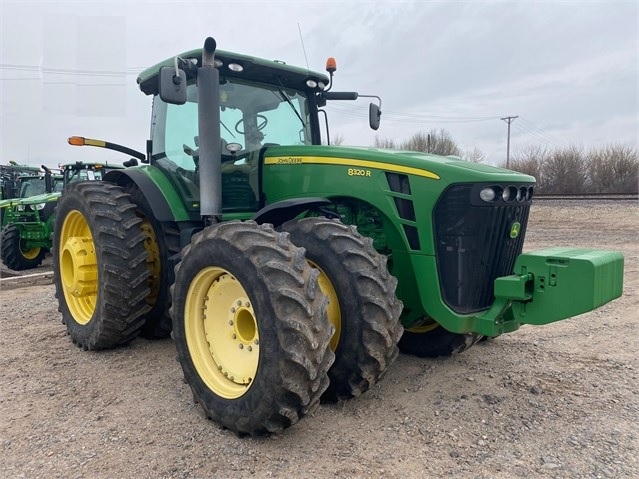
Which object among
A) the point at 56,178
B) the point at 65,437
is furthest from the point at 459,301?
the point at 56,178

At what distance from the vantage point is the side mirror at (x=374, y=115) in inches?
192

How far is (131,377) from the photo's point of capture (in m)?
3.89

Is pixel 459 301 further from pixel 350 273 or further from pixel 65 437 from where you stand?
pixel 65 437

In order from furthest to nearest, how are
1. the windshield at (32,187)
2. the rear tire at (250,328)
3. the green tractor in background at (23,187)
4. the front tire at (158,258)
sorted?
the windshield at (32,187), the green tractor in background at (23,187), the front tire at (158,258), the rear tire at (250,328)

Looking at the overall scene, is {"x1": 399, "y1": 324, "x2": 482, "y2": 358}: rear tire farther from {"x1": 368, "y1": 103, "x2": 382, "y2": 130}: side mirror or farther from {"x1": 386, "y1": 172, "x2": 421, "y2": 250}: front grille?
{"x1": 368, "y1": 103, "x2": 382, "y2": 130}: side mirror

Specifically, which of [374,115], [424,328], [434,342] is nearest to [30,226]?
[374,115]

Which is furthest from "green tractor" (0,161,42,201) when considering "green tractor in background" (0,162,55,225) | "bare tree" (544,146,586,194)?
"bare tree" (544,146,586,194)

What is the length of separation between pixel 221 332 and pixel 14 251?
9.12 meters

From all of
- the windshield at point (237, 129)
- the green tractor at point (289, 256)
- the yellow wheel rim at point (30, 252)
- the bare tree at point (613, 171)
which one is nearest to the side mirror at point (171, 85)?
the green tractor at point (289, 256)

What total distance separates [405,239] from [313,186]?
83cm

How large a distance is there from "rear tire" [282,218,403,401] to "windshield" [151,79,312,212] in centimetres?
121

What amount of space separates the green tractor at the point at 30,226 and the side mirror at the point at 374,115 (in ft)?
23.8

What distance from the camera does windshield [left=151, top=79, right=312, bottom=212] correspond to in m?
4.14

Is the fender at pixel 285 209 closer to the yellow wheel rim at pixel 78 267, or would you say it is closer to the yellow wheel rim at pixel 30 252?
the yellow wheel rim at pixel 78 267
